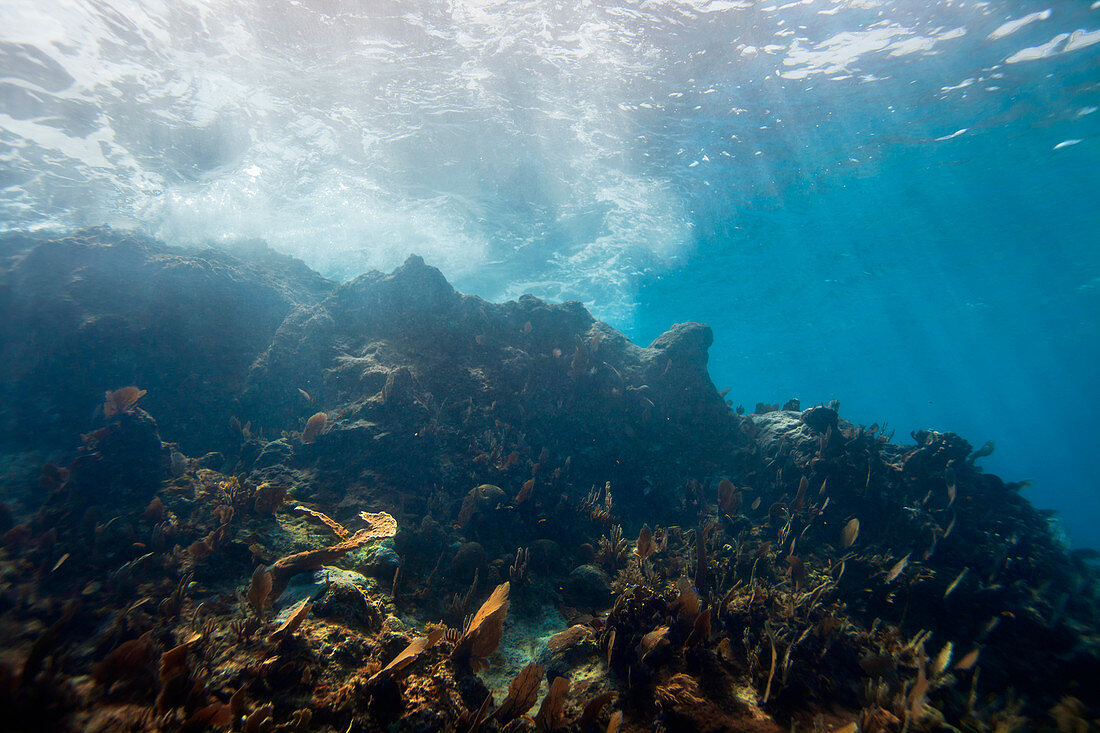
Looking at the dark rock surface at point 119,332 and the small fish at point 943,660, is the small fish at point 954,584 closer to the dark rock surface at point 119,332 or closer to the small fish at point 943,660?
the small fish at point 943,660

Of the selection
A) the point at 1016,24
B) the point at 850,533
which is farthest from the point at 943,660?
the point at 1016,24

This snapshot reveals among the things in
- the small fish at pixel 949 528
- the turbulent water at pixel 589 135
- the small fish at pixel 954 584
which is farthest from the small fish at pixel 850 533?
the turbulent water at pixel 589 135

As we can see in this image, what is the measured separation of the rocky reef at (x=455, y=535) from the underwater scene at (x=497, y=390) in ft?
0.19

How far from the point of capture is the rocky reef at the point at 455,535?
3557mm

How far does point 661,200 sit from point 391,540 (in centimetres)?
1887

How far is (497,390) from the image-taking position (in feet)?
31.7

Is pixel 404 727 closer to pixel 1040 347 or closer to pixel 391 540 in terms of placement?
pixel 391 540

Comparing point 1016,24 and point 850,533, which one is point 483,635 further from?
point 1016,24

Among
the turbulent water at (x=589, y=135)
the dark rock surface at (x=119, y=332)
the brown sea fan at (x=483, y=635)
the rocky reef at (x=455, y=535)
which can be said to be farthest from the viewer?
the turbulent water at (x=589, y=135)

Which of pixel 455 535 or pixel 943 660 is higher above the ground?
pixel 943 660

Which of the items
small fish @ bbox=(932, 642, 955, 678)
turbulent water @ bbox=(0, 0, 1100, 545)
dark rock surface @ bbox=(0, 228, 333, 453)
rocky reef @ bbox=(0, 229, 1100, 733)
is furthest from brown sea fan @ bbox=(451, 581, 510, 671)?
turbulent water @ bbox=(0, 0, 1100, 545)

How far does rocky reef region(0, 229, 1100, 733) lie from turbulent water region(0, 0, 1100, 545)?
636 centimetres

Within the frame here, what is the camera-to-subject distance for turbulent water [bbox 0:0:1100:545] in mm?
11422

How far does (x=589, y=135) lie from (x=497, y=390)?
11776mm
